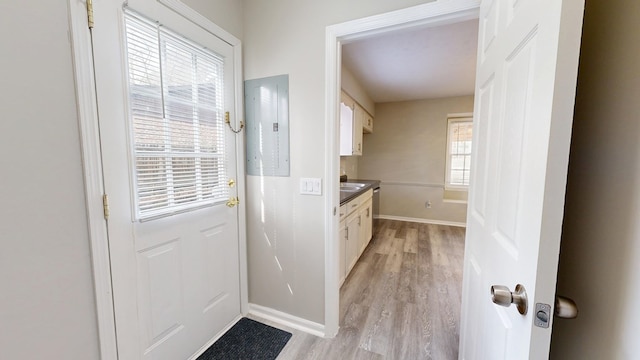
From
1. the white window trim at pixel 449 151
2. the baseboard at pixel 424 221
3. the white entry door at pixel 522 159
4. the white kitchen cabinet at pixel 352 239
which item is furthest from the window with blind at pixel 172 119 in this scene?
the white window trim at pixel 449 151

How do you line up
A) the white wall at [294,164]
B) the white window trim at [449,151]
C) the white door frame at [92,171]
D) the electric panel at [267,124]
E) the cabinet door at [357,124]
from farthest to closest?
the white window trim at [449,151] < the cabinet door at [357,124] < the electric panel at [267,124] < the white wall at [294,164] < the white door frame at [92,171]

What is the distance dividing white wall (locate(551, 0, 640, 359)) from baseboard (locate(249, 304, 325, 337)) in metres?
1.40

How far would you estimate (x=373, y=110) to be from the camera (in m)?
4.92

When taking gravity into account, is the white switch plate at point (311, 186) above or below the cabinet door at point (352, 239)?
above

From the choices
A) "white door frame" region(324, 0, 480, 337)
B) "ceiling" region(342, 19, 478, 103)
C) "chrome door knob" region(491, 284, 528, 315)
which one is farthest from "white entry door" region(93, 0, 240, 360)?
"chrome door knob" region(491, 284, 528, 315)

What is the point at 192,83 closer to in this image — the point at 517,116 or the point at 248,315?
the point at 517,116

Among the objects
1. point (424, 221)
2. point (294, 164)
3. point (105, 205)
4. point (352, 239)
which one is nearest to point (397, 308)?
point (352, 239)

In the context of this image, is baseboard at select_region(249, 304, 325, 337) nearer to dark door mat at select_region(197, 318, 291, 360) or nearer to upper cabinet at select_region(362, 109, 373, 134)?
dark door mat at select_region(197, 318, 291, 360)

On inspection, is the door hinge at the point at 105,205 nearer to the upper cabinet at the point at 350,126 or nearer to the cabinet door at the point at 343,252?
the cabinet door at the point at 343,252

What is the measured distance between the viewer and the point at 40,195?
0.89m

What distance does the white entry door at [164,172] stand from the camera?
1.09 meters

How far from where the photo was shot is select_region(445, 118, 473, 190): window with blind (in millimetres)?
4523

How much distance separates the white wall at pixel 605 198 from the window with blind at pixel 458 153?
433 cm

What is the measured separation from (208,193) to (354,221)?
63.1 inches
